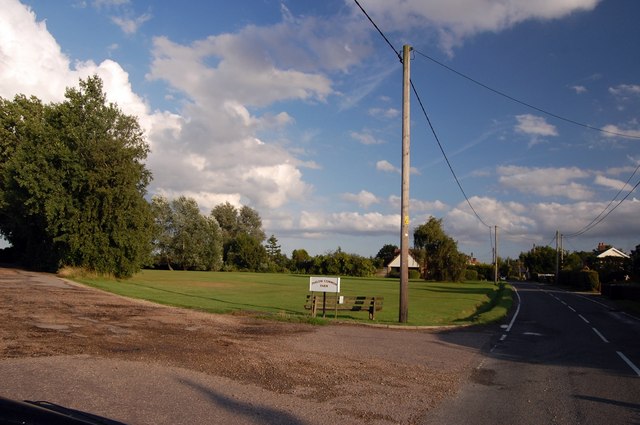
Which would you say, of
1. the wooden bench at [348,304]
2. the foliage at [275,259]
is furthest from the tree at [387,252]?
the wooden bench at [348,304]

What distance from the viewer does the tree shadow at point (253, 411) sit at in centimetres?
635

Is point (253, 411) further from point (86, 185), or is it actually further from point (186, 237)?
point (186, 237)

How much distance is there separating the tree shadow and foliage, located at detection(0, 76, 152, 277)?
114 ft

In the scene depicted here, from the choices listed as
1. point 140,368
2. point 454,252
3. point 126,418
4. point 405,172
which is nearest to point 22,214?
point 405,172

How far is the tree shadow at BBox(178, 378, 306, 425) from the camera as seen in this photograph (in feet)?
20.8

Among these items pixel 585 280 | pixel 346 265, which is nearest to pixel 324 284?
pixel 585 280

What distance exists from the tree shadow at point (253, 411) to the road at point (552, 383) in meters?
1.83

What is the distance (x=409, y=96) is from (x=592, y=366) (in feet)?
39.3

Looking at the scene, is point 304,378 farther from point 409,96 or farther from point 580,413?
point 409,96

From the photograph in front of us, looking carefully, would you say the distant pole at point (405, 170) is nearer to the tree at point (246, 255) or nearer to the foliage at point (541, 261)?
the tree at point (246, 255)

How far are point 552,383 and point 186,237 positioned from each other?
83481 mm

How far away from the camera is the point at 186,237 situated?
88750 millimetres

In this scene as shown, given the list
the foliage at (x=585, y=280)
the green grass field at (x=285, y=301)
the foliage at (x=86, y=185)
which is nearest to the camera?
the green grass field at (x=285, y=301)

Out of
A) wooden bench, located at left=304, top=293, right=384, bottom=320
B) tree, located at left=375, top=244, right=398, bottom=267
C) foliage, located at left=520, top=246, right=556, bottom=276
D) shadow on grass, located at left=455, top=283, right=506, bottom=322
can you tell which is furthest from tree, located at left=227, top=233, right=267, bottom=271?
wooden bench, located at left=304, top=293, right=384, bottom=320
